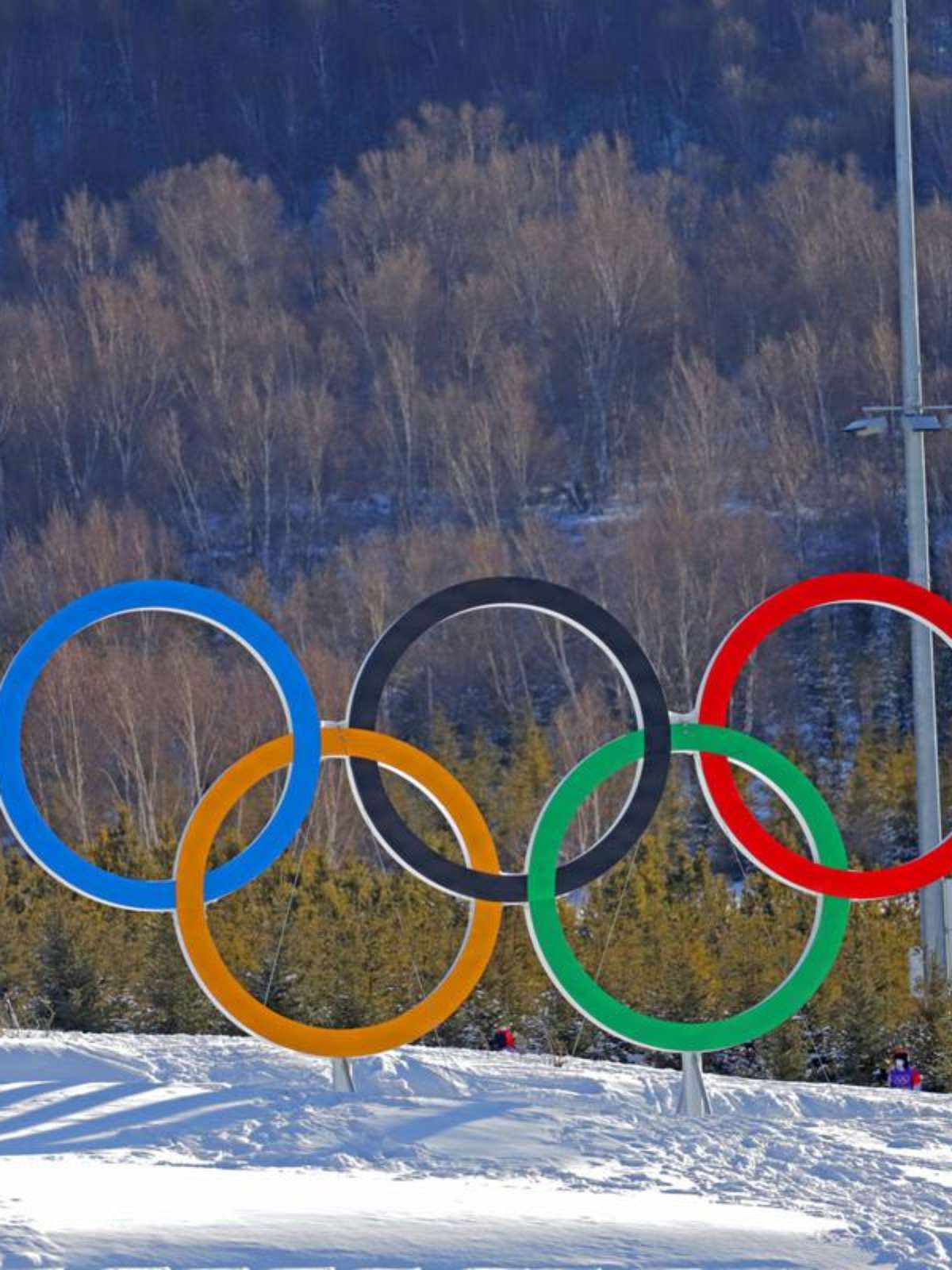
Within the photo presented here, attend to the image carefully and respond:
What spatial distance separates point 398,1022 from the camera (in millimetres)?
9664

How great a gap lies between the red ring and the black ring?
0.29 m

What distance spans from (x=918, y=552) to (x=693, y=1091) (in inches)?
208

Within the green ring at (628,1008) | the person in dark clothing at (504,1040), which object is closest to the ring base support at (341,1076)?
the green ring at (628,1008)

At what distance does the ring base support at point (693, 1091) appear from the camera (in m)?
9.80

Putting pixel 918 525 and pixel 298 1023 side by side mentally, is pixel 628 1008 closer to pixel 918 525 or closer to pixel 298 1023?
pixel 298 1023

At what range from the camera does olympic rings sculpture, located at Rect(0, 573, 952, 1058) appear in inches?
380

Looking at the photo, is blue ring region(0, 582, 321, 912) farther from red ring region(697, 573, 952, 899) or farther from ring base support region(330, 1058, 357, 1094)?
red ring region(697, 573, 952, 899)

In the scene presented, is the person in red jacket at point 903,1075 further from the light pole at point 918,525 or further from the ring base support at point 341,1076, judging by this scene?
the ring base support at point 341,1076

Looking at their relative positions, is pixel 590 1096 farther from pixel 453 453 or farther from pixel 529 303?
pixel 529 303

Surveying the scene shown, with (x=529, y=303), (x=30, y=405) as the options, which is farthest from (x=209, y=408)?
(x=529, y=303)

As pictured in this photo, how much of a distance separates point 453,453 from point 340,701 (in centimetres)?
1250

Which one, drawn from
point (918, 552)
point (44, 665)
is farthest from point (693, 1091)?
point (918, 552)

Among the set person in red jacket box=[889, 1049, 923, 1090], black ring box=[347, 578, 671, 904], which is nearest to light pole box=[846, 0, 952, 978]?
person in red jacket box=[889, 1049, 923, 1090]

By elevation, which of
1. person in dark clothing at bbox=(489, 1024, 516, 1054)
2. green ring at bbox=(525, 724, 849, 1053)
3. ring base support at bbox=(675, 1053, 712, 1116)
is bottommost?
person in dark clothing at bbox=(489, 1024, 516, 1054)
